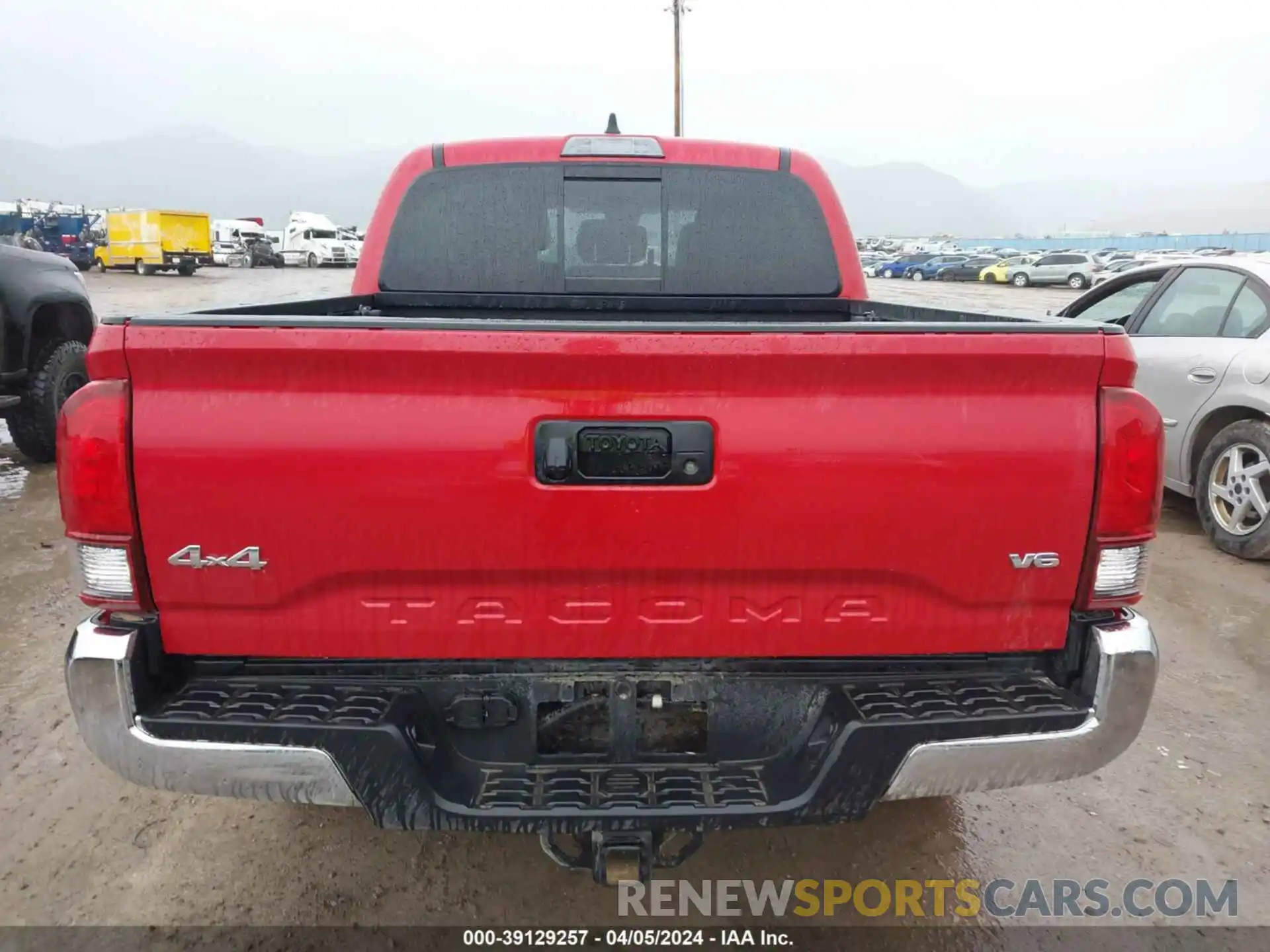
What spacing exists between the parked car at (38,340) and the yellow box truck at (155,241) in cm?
3104

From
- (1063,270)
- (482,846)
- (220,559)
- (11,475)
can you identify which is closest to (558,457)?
(220,559)

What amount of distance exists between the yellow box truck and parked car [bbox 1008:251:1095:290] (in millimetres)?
35712

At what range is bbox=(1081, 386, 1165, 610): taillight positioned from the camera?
1830 millimetres

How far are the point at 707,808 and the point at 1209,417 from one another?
486cm

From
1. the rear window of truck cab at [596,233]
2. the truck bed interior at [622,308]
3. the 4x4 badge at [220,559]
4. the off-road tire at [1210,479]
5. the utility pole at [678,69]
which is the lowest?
the off-road tire at [1210,479]

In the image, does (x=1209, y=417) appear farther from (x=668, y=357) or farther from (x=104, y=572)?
(x=104, y=572)

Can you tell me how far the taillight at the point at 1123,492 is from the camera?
183cm

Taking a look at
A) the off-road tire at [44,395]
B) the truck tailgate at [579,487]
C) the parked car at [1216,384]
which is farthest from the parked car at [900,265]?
the truck tailgate at [579,487]

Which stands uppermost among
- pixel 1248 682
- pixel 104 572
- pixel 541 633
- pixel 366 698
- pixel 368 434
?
pixel 368 434

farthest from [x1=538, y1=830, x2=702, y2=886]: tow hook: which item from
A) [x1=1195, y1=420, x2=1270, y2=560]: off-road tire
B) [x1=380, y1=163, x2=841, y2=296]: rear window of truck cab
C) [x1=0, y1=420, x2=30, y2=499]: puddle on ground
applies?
[x1=0, y1=420, x2=30, y2=499]: puddle on ground

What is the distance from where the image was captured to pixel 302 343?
1732mm

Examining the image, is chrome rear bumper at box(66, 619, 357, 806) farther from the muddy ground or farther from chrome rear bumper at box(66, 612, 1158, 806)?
the muddy ground

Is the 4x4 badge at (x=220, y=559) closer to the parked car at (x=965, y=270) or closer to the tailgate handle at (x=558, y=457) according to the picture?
the tailgate handle at (x=558, y=457)

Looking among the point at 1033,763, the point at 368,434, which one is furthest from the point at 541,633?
the point at 1033,763
